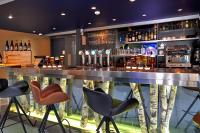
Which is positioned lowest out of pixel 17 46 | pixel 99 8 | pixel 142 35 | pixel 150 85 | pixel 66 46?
pixel 150 85

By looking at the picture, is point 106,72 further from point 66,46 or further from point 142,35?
point 66,46

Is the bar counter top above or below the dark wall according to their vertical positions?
below

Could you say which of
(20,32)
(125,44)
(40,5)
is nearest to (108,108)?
(40,5)

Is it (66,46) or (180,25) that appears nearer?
(180,25)

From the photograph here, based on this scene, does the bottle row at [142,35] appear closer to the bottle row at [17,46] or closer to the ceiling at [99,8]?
the ceiling at [99,8]

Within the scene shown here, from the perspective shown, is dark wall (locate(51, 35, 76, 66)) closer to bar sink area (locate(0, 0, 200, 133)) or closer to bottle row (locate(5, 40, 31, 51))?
bar sink area (locate(0, 0, 200, 133))

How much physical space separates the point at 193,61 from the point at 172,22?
1.11 metres

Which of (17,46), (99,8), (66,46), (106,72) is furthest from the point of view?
(66,46)

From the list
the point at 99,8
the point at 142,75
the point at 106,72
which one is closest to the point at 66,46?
the point at 99,8

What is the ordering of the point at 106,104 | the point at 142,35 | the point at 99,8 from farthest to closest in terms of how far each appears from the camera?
the point at 142,35, the point at 99,8, the point at 106,104

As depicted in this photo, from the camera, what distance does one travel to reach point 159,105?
7.01 ft

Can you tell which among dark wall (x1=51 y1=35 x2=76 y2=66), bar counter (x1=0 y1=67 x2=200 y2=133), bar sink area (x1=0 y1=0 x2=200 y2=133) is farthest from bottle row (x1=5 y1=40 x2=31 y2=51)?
A: bar counter (x1=0 y1=67 x2=200 y2=133)

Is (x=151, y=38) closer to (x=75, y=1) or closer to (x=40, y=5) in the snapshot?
(x=75, y=1)

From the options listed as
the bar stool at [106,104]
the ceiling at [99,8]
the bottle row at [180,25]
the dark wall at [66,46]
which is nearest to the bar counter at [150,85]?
the bar stool at [106,104]
